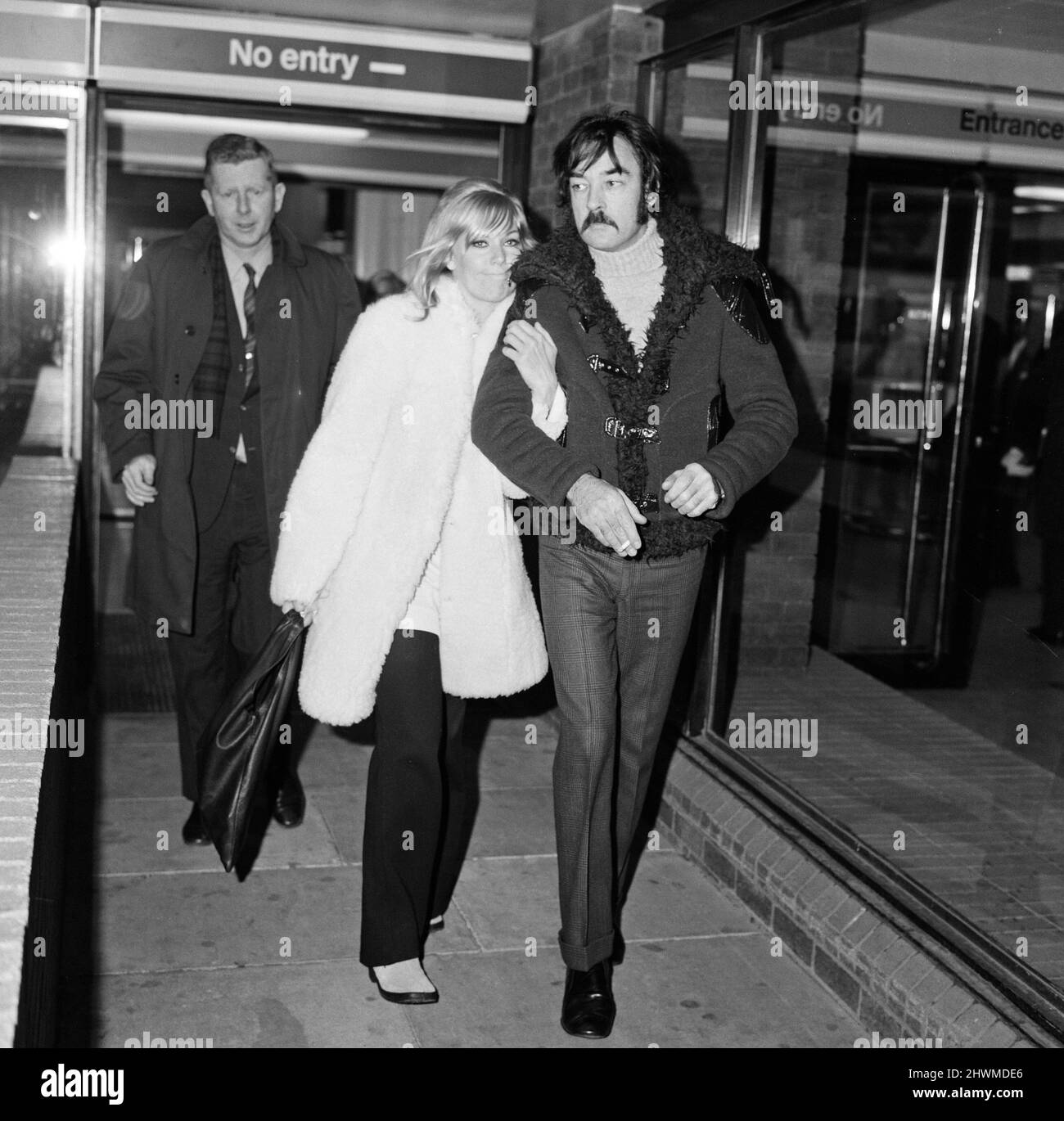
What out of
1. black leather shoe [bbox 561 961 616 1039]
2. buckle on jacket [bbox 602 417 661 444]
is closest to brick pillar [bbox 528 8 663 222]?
buckle on jacket [bbox 602 417 661 444]

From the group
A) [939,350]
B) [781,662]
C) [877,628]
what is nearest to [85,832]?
[781,662]

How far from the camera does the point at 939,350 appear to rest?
670cm

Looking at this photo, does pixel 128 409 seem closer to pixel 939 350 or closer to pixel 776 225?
pixel 776 225

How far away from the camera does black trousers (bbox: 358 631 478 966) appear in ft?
11.0

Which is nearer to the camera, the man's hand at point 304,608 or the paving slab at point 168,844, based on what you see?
the man's hand at point 304,608

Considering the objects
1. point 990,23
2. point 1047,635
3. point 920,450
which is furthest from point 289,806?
point 920,450

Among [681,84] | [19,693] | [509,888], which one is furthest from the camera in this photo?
[681,84]

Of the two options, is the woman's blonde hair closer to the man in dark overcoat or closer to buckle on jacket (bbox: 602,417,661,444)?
buckle on jacket (bbox: 602,417,661,444)

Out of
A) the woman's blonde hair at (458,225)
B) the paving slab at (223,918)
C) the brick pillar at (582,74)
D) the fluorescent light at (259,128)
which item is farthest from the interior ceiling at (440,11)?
the fluorescent light at (259,128)

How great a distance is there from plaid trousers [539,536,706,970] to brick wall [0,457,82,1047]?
1130 mm

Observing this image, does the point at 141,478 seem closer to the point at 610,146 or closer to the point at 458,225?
the point at 458,225

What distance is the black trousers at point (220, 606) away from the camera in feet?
14.5

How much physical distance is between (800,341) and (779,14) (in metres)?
1.68

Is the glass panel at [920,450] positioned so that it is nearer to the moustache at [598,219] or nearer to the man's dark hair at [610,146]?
the man's dark hair at [610,146]
